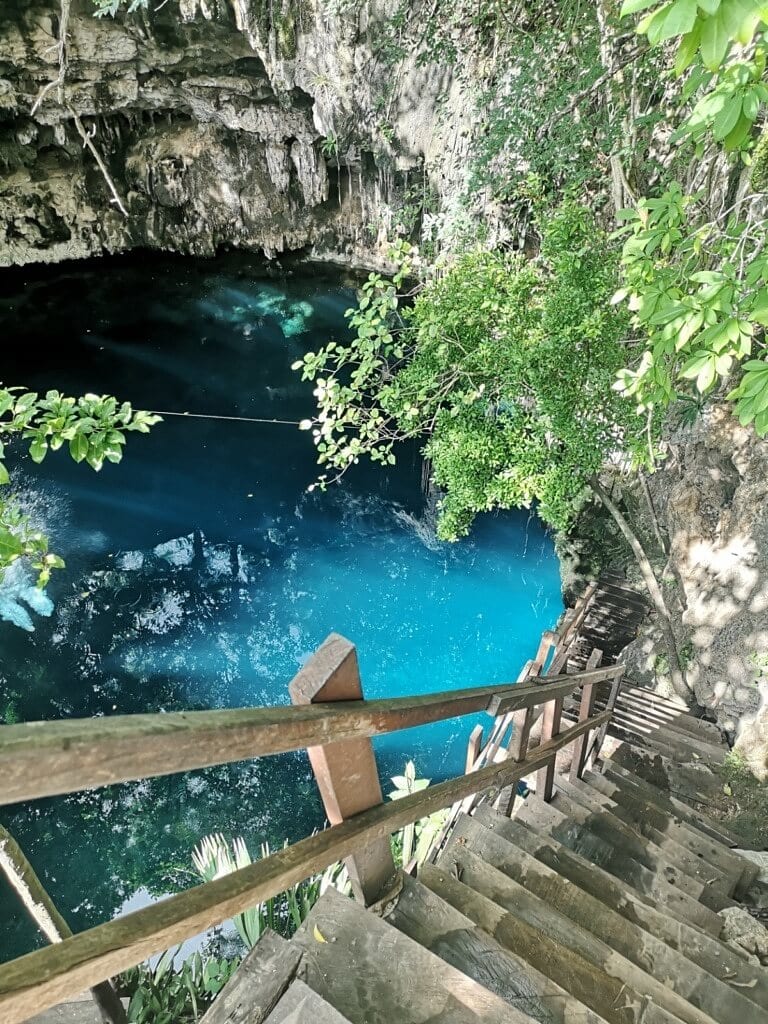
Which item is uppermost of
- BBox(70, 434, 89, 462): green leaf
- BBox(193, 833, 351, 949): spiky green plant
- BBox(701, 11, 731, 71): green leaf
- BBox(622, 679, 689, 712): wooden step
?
BBox(70, 434, 89, 462): green leaf

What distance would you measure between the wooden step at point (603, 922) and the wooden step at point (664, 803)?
5.56 feet

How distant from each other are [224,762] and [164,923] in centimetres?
34

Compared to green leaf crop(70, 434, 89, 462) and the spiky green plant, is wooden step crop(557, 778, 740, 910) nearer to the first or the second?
the spiky green plant

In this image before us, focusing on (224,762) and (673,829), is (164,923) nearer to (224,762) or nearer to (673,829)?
(224,762)

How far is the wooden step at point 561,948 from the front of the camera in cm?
183

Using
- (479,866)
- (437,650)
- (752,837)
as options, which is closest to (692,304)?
(479,866)

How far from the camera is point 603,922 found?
2295 mm

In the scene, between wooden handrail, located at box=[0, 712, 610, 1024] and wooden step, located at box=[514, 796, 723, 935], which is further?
wooden step, located at box=[514, 796, 723, 935]

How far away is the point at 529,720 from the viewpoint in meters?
2.48

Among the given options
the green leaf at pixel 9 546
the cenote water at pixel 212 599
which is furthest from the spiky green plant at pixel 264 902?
the green leaf at pixel 9 546

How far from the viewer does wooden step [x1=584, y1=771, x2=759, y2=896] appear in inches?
134

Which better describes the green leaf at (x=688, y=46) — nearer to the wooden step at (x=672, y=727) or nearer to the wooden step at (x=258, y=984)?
the wooden step at (x=258, y=984)

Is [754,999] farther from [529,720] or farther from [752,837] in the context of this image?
[752,837]

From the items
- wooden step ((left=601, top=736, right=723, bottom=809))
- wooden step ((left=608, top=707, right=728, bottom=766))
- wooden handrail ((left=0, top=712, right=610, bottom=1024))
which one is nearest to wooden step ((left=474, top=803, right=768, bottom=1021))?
wooden handrail ((left=0, top=712, right=610, bottom=1024))
